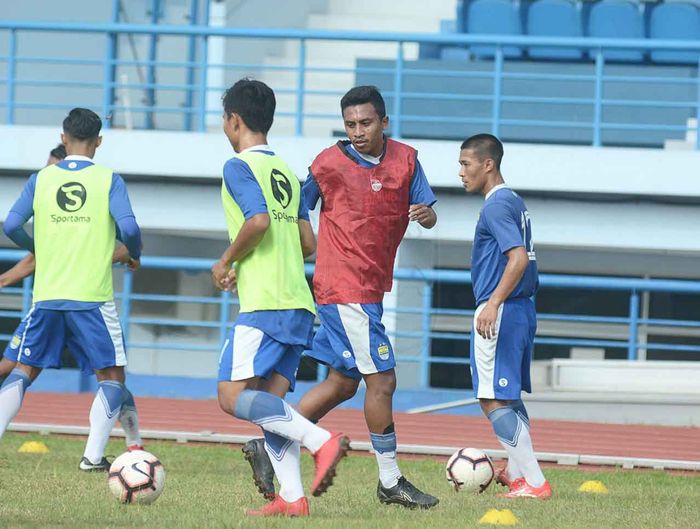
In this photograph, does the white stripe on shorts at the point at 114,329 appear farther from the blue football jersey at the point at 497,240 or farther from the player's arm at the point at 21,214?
the blue football jersey at the point at 497,240

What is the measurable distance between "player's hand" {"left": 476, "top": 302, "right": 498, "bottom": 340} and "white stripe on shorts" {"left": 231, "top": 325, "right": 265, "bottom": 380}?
1.22 metres

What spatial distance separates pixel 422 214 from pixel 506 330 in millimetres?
769

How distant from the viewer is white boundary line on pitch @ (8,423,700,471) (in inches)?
322

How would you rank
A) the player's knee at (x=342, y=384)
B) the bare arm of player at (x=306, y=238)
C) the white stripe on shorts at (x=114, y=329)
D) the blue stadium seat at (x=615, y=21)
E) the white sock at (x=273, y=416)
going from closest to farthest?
the white sock at (x=273, y=416) → the bare arm of player at (x=306, y=238) → the player's knee at (x=342, y=384) → the white stripe on shorts at (x=114, y=329) → the blue stadium seat at (x=615, y=21)

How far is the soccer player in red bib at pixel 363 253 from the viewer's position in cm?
604

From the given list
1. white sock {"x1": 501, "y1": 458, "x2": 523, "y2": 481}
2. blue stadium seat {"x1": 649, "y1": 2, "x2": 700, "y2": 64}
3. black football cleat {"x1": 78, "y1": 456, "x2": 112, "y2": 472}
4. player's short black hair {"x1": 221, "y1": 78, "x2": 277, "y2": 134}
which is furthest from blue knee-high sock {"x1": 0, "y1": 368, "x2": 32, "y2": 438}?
blue stadium seat {"x1": 649, "y1": 2, "x2": 700, "y2": 64}

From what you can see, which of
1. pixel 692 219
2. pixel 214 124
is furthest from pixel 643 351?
pixel 214 124

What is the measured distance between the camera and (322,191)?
6188 mm

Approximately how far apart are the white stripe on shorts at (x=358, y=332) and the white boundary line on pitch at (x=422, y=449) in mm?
2301

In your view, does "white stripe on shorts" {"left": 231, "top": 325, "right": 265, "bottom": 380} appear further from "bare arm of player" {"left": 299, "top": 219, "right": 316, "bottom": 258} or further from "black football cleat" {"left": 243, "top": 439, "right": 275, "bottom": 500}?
"black football cleat" {"left": 243, "top": 439, "right": 275, "bottom": 500}

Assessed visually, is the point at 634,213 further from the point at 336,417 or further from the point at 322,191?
the point at 322,191

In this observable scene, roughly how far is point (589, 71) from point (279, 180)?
12.9 meters

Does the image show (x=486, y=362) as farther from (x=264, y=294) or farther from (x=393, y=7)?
(x=393, y=7)

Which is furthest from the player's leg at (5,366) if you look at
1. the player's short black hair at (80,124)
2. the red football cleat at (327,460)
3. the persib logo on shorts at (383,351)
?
the red football cleat at (327,460)
